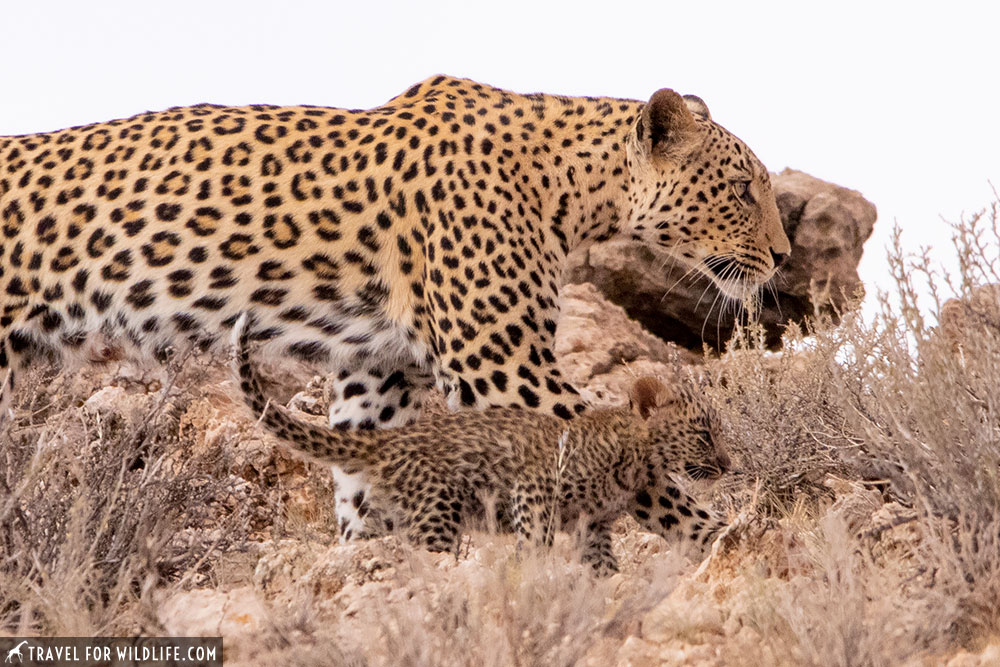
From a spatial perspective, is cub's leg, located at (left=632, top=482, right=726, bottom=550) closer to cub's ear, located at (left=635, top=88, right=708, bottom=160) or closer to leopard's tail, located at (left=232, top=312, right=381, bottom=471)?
leopard's tail, located at (left=232, top=312, right=381, bottom=471)

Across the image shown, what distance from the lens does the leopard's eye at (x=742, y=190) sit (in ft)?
21.5

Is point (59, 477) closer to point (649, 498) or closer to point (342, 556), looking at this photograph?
point (342, 556)

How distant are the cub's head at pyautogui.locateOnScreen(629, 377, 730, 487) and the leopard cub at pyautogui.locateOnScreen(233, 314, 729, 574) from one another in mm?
63

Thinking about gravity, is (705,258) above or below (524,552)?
above

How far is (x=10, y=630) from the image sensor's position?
428 centimetres

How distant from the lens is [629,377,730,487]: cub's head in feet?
19.1

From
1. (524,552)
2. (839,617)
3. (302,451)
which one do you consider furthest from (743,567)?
(302,451)

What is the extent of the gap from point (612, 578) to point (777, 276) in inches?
340

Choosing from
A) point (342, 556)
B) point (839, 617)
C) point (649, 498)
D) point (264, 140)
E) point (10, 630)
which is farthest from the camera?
point (264, 140)

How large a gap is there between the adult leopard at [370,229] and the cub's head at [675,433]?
36 cm

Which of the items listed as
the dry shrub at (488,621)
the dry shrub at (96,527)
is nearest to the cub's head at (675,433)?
the dry shrub at (488,621)

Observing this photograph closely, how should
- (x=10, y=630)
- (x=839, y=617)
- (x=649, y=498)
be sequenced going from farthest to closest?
(x=649, y=498)
(x=10, y=630)
(x=839, y=617)

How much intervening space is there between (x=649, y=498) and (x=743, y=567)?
1.08 metres

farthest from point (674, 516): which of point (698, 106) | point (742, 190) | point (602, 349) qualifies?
point (602, 349)
